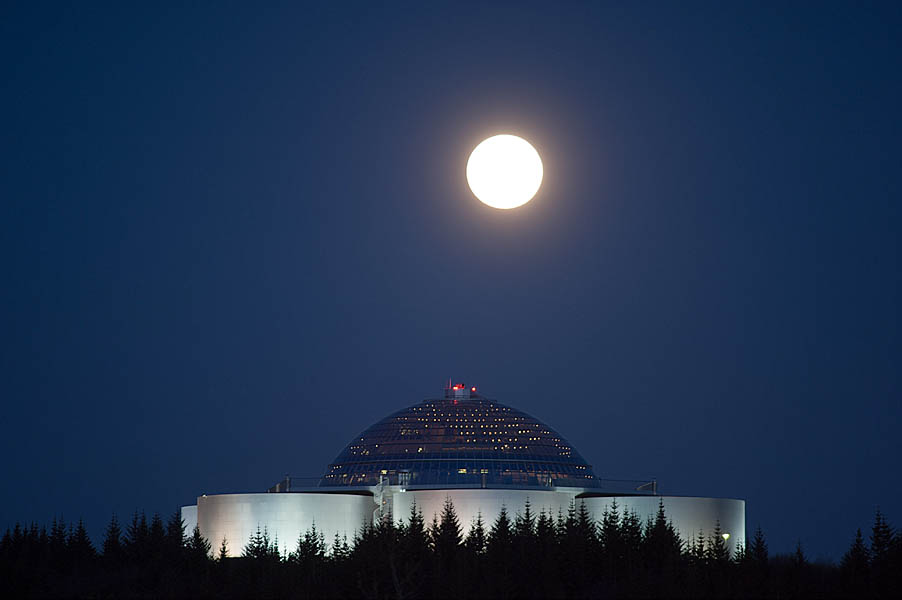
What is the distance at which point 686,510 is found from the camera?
70812 millimetres

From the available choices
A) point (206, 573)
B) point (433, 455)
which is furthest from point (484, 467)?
point (206, 573)

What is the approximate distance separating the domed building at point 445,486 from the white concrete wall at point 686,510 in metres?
0.05

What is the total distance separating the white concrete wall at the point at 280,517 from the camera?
2781 inches

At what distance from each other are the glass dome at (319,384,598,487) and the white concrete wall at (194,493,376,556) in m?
4.43

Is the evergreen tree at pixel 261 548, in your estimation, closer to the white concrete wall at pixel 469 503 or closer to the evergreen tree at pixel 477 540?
the white concrete wall at pixel 469 503

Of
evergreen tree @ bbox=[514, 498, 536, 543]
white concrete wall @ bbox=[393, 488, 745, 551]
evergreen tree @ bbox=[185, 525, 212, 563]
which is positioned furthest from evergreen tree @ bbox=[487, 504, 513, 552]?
evergreen tree @ bbox=[185, 525, 212, 563]

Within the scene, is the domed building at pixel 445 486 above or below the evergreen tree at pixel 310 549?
above

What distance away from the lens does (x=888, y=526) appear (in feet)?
222

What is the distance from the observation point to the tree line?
55.9m

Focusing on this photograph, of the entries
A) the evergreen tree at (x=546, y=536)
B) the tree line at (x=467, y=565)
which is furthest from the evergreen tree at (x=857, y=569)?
the evergreen tree at (x=546, y=536)

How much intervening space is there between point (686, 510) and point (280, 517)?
66.2ft

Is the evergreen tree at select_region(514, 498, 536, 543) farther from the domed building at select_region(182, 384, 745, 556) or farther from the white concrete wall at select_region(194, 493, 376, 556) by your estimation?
the white concrete wall at select_region(194, 493, 376, 556)

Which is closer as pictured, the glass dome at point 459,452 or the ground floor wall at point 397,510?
the ground floor wall at point 397,510

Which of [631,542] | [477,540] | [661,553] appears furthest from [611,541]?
[477,540]
